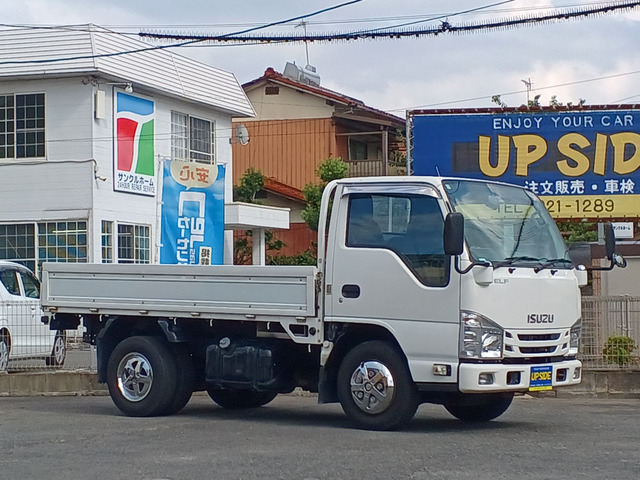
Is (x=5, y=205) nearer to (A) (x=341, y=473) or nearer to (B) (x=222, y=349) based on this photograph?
(B) (x=222, y=349)

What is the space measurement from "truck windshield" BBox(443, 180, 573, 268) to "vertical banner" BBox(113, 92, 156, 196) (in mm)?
15588

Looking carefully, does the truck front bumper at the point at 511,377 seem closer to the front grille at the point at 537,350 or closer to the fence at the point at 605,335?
the front grille at the point at 537,350

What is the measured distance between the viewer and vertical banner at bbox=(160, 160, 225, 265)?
2695cm

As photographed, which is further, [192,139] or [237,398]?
[192,139]

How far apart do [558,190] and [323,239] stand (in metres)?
7.32

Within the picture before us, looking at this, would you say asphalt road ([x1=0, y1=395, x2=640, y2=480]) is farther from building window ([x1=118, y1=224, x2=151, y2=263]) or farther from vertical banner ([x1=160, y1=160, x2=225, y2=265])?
vertical banner ([x1=160, y1=160, x2=225, y2=265])

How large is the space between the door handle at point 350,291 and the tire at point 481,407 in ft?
5.01

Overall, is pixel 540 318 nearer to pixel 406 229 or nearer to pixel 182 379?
pixel 406 229

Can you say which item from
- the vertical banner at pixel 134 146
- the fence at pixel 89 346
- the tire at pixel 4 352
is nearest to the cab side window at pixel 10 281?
the fence at pixel 89 346

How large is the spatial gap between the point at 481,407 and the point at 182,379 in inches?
129

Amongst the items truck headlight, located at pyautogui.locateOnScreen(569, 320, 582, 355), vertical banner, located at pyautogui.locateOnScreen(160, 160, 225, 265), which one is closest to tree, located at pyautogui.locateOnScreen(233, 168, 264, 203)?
vertical banner, located at pyautogui.locateOnScreen(160, 160, 225, 265)

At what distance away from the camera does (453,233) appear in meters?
10.0

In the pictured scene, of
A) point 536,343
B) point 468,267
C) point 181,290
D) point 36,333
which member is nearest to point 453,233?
point 468,267

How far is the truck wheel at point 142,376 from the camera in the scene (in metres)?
12.0
